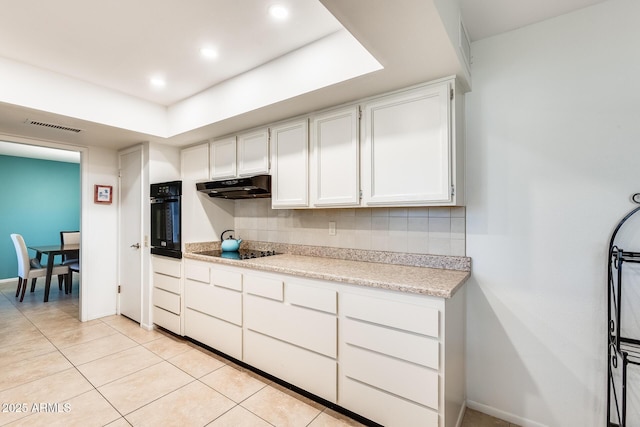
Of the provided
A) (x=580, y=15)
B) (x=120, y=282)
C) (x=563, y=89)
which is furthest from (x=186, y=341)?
(x=580, y=15)

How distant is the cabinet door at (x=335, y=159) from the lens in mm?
2252

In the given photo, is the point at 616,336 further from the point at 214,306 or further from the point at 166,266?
the point at 166,266

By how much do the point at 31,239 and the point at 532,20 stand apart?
8483mm

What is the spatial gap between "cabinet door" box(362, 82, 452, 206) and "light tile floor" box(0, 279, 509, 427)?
1517mm

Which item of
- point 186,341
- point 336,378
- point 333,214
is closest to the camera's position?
point 336,378

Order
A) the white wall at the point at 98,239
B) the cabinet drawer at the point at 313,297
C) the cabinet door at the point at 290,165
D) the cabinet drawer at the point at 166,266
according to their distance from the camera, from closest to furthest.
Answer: the cabinet drawer at the point at 313,297 → the cabinet door at the point at 290,165 → the cabinet drawer at the point at 166,266 → the white wall at the point at 98,239

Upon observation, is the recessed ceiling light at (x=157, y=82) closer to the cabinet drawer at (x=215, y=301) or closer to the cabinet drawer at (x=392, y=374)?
the cabinet drawer at (x=215, y=301)

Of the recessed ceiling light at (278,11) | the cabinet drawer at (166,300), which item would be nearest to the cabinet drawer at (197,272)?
the cabinet drawer at (166,300)

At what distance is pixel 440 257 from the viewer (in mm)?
2166

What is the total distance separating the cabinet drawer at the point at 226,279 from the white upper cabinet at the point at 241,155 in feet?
3.20

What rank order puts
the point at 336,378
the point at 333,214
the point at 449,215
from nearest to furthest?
the point at 336,378, the point at 449,215, the point at 333,214

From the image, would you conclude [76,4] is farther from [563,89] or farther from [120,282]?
[120,282]

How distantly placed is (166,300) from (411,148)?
9.97 ft

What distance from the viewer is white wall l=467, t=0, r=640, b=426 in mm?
1661
